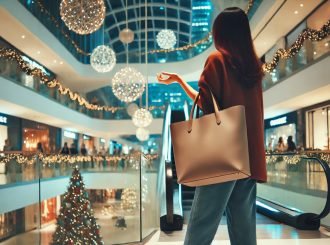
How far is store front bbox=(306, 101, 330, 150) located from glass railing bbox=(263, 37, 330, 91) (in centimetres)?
182

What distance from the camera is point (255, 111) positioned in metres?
1.72

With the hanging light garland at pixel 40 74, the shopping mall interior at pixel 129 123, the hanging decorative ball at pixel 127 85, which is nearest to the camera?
the shopping mall interior at pixel 129 123

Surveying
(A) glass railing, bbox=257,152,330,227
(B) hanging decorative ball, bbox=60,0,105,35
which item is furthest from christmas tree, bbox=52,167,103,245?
(B) hanging decorative ball, bbox=60,0,105,35

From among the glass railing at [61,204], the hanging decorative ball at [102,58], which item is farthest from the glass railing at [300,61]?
the glass railing at [61,204]

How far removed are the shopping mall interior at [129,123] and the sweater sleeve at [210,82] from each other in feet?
3.31

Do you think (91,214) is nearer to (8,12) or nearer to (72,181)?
(72,181)

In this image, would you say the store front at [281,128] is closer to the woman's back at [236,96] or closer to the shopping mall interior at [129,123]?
the shopping mall interior at [129,123]

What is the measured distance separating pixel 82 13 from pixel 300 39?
7.55 m

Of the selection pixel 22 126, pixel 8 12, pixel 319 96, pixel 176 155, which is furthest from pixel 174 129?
pixel 22 126

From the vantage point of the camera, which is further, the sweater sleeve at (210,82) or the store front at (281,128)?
the store front at (281,128)

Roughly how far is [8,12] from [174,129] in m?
13.5

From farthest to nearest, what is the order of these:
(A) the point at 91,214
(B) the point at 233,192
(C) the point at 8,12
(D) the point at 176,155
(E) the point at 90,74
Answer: (E) the point at 90,74, (C) the point at 8,12, (A) the point at 91,214, (B) the point at 233,192, (D) the point at 176,155

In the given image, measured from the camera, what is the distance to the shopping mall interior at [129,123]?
4375 millimetres

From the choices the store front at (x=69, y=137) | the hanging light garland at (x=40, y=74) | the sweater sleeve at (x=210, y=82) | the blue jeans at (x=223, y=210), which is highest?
the hanging light garland at (x=40, y=74)
